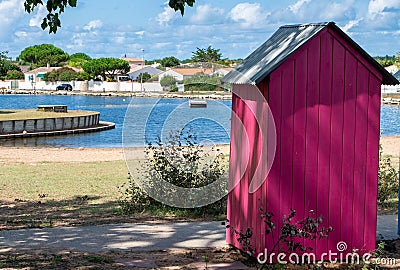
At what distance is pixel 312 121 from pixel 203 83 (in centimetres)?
189

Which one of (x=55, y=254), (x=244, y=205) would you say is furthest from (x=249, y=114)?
(x=55, y=254)

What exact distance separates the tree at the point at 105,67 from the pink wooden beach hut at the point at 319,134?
125549mm

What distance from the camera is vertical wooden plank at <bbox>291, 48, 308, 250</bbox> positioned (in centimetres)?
631

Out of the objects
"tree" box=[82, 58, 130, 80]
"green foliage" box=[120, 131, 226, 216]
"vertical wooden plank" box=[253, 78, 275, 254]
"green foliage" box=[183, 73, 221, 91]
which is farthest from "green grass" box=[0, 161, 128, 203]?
"tree" box=[82, 58, 130, 80]

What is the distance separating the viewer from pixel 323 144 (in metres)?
6.42

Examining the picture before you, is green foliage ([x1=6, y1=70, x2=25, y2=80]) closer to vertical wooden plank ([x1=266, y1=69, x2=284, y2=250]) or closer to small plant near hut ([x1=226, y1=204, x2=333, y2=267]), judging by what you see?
small plant near hut ([x1=226, y1=204, x2=333, y2=267])

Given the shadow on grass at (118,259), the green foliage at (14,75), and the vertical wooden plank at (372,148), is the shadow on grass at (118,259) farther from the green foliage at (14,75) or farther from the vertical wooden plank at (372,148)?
the green foliage at (14,75)

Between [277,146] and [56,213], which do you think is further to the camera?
[56,213]

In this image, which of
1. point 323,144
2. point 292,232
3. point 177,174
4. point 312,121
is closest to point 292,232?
point 292,232

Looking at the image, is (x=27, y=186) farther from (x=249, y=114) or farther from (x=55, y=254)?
(x=249, y=114)

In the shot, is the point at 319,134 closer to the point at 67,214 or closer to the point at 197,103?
the point at 197,103

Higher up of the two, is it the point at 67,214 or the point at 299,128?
the point at 299,128

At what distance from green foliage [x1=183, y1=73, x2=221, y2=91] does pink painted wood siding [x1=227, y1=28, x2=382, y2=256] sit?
98 centimetres

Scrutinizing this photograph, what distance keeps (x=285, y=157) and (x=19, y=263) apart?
8.67 feet
